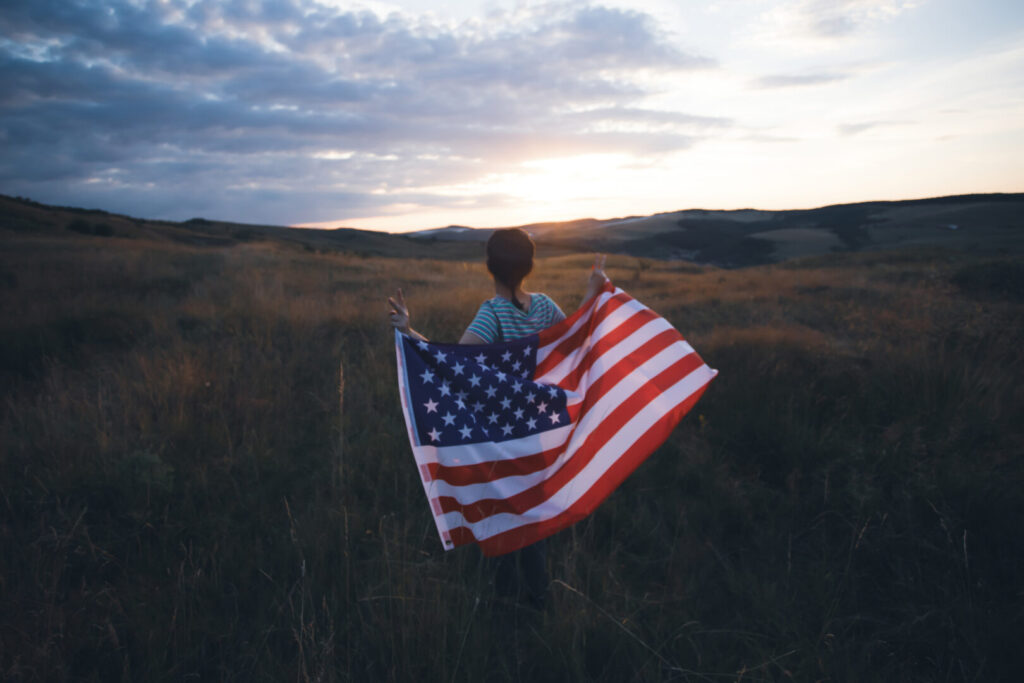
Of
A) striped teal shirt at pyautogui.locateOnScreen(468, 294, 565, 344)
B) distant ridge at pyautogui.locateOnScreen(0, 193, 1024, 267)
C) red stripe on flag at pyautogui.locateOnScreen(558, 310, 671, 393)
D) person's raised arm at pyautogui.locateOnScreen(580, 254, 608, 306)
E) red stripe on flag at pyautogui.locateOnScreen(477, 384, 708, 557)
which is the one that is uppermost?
distant ridge at pyautogui.locateOnScreen(0, 193, 1024, 267)

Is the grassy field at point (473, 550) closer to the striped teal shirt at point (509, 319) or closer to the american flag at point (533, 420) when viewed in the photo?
the american flag at point (533, 420)

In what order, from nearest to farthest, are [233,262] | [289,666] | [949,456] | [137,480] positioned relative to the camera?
[289,666] → [137,480] → [949,456] → [233,262]

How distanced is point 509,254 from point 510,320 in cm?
45

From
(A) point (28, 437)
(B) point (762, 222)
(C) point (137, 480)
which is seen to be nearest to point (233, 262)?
(A) point (28, 437)

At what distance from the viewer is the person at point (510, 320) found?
2771 millimetres

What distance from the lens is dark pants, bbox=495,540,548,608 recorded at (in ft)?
9.48

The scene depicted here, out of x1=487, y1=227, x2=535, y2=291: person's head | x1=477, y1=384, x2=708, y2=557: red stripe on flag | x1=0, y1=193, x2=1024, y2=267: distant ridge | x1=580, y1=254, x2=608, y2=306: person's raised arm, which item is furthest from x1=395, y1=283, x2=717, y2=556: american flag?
x1=0, y1=193, x2=1024, y2=267: distant ridge

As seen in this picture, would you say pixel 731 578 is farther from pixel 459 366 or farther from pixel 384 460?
pixel 384 460

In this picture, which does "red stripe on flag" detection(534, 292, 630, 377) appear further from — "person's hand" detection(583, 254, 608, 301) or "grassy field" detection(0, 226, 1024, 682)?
"grassy field" detection(0, 226, 1024, 682)

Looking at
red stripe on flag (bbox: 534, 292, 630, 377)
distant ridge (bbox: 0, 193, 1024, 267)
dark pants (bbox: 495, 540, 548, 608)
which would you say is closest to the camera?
dark pants (bbox: 495, 540, 548, 608)

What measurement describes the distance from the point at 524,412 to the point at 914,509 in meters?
3.12

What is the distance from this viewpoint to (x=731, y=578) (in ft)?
10.7

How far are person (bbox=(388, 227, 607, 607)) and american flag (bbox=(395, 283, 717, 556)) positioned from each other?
9 cm

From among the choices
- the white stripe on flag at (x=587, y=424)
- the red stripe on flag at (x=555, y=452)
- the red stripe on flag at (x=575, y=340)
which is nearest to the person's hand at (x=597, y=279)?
the red stripe on flag at (x=575, y=340)
